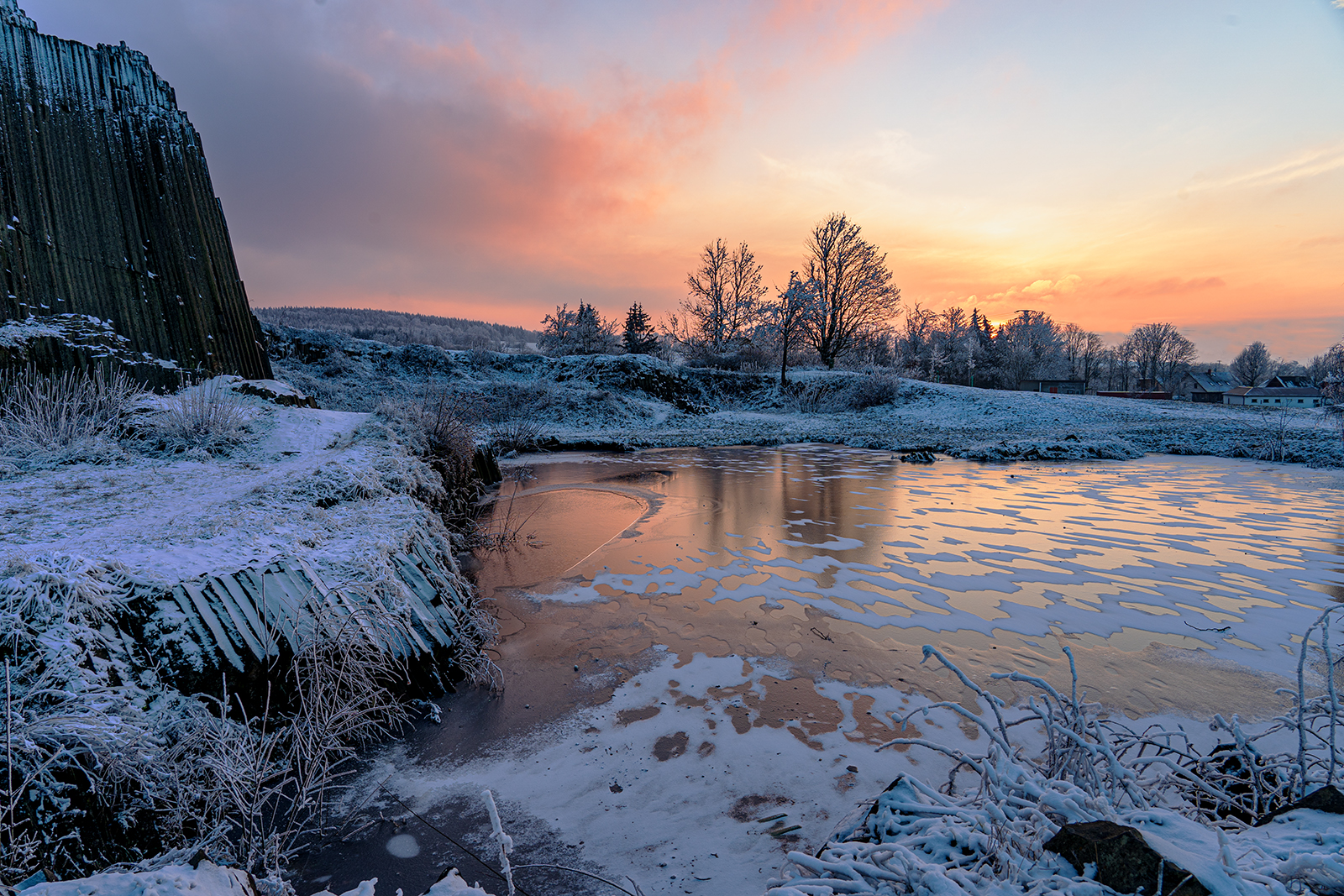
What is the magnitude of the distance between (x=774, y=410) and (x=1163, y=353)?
221 ft

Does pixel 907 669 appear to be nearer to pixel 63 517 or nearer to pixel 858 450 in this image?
pixel 63 517

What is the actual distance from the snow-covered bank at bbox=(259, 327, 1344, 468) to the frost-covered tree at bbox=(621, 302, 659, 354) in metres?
8.98

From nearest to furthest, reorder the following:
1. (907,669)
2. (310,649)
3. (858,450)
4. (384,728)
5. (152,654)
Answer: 1. (152,654)
2. (310,649)
3. (384,728)
4. (907,669)
5. (858,450)

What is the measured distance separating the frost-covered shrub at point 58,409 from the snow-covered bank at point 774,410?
6981 millimetres

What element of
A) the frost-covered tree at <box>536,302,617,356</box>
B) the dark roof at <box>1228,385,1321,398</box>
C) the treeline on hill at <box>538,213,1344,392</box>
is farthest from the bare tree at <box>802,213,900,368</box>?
the dark roof at <box>1228,385,1321,398</box>

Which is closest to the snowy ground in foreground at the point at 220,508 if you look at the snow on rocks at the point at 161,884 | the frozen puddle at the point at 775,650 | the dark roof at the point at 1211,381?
the frozen puddle at the point at 775,650

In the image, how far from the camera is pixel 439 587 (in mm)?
4125

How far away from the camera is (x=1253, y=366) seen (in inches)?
2542

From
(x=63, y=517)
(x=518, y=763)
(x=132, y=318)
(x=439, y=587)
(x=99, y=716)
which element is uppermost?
(x=132, y=318)

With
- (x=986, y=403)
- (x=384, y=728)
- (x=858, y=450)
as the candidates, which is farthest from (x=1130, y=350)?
(x=384, y=728)

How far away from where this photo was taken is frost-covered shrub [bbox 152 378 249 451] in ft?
18.5

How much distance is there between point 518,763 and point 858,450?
13.8 m

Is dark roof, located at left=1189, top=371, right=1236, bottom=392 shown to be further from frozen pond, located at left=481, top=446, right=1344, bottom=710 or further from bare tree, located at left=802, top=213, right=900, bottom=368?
frozen pond, located at left=481, top=446, right=1344, bottom=710

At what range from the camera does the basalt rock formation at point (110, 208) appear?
6.50 metres
